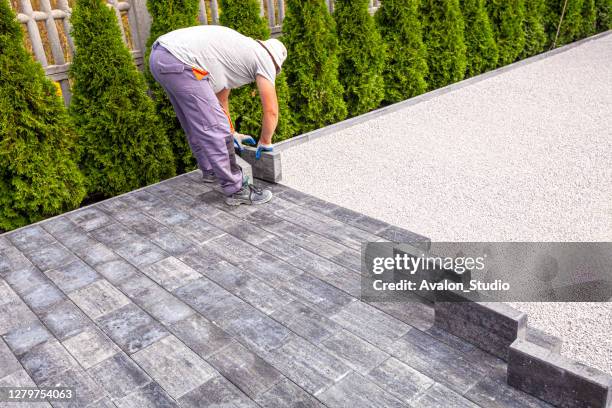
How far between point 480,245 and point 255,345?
5.60 feet

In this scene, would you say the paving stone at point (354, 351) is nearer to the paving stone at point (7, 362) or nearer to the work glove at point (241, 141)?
the paving stone at point (7, 362)

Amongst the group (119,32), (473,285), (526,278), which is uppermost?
(119,32)

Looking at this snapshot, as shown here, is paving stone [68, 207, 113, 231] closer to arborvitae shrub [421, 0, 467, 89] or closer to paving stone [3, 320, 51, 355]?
paving stone [3, 320, 51, 355]

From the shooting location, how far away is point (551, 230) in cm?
369

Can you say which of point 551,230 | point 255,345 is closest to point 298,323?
point 255,345

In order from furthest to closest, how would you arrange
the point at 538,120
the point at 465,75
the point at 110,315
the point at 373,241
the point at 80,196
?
1. the point at 465,75
2. the point at 538,120
3. the point at 80,196
4. the point at 373,241
5. the point at 110,315

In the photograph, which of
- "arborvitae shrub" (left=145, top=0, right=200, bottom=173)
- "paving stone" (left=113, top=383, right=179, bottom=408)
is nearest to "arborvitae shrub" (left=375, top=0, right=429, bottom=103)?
"arborvitae shrub" (left=145, top=0, right=200, bottom=173)

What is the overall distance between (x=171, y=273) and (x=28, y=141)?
1867 millimetres

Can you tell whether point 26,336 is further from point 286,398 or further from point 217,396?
point 286,398

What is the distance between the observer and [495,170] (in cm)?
473

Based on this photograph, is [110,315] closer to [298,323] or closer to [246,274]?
[246,274]

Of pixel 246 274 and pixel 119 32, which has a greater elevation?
pixel 119 32

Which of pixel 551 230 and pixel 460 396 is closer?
pixel 460 396

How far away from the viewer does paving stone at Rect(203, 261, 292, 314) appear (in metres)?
2.91
